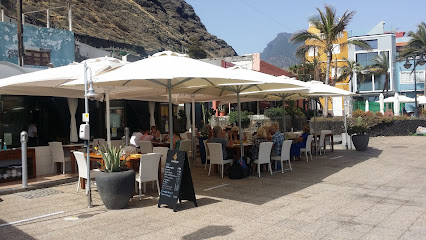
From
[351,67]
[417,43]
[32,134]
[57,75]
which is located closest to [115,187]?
[57,75]

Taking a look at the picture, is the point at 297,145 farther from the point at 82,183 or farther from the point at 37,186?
the point at 37,186

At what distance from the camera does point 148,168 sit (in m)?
6.98

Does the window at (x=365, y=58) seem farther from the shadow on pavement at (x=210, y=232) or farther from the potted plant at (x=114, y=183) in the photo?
the shadow on pavement at (x=210, y=232)

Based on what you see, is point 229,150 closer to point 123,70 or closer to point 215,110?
point 123,70

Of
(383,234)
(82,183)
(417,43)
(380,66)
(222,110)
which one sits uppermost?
(417,43)

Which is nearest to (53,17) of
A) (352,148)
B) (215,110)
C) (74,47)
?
(74,47)

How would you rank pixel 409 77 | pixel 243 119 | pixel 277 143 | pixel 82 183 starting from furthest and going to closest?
1. pixel 409 77
2. pixel 243 119
3. pixel 277 143
4. pixel 82 183

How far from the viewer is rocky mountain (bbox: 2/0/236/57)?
41.0 meters

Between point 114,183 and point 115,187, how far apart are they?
0.22 ft

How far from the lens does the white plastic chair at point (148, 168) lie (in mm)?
6836

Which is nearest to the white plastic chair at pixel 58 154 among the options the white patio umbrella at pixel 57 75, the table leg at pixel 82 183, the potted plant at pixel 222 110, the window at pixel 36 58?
the white patio umbrella at pixel 57 75

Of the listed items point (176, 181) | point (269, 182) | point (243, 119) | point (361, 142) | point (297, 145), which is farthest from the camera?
point (243, 119)

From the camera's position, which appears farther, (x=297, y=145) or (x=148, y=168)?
(x=297, y=145)

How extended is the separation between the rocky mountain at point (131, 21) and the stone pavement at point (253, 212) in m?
26.7
